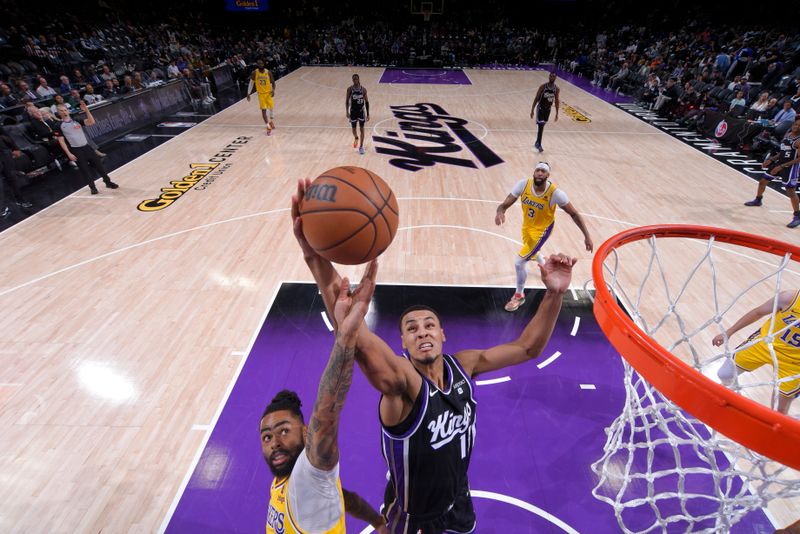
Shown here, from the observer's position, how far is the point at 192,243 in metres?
6.33

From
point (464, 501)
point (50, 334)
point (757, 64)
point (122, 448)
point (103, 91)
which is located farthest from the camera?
point (757, 64)

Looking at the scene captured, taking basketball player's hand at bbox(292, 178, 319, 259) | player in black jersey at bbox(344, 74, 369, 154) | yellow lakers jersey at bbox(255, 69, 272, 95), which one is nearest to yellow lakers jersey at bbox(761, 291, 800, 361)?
basketball player's hand at bbox(292, 178, 319, 259)

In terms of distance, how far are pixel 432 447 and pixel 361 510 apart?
0.74 metres

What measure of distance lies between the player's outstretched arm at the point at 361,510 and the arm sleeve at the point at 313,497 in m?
0.50

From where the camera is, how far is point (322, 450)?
158 cm

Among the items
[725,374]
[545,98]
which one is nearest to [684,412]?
[725,374]

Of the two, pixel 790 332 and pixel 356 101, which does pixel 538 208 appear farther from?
pixel 356 101

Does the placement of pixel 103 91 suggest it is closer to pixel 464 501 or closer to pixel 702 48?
pixel 464 501

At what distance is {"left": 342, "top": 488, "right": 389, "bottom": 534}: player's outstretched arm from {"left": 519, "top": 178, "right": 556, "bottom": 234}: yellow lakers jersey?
3332 mm

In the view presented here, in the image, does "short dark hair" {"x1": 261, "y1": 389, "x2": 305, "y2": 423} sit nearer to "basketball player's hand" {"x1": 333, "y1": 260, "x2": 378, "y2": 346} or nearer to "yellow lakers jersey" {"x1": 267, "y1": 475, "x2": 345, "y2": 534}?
"yellow lakers jersey" {"x1": 267, "y1": 475, "x2": 345, "y2": 534}

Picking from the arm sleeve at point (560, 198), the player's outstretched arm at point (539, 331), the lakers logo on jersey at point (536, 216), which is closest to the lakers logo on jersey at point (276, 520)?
the player's outstretched arm at point (539, 331)

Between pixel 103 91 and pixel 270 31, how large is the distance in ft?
63.9

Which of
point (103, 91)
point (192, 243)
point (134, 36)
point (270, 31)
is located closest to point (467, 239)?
point (192, 243)

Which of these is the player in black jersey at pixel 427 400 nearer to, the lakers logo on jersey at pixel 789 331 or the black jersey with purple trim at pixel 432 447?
the black jersey with purple trim at pixel 432 447
